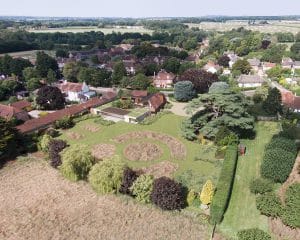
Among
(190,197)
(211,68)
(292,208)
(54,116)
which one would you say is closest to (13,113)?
(54,116)

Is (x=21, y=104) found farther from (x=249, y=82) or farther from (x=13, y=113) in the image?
(x=249, y=82)

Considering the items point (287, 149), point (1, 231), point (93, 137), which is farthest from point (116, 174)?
point (287, 149)

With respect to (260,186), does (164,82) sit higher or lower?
lower

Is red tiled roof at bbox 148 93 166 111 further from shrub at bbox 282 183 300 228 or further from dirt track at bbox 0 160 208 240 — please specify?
shrub at bbox 282 183 300 228

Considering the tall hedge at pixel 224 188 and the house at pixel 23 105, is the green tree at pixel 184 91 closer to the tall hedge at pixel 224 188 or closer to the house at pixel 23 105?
the tall hedge at pixel 224 188

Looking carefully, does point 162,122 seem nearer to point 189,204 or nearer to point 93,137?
point 93,137

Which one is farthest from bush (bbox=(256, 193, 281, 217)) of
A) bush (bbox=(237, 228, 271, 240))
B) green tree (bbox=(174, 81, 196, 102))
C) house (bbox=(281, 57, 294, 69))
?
house (bbox=(281, 57, 294, 69))
